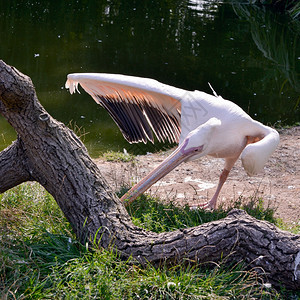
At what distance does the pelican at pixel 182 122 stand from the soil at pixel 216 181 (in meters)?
0.36

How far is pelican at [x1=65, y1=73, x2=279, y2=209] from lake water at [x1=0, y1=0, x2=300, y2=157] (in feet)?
6.71

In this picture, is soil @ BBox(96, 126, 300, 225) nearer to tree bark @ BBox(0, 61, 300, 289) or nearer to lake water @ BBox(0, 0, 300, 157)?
tree bark @ BBox(0, 61, 300, 289)

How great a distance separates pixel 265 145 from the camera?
157 inches

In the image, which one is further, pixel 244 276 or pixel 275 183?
pixel 275 183

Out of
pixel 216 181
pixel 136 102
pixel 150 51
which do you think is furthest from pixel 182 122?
pixel 150 51

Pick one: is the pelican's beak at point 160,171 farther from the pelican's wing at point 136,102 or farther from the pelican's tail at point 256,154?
the pelican's wing at point 136,102

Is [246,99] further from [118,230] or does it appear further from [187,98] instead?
[118,230]

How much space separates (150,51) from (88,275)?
887cm

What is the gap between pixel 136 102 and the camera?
4762 mm

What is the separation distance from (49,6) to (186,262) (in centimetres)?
1230

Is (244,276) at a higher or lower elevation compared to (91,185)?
lower

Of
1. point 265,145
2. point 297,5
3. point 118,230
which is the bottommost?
point 118,230

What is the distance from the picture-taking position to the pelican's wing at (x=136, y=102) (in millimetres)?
4539

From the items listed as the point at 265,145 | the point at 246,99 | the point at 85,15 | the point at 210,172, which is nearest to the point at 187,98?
the point at 265,145
